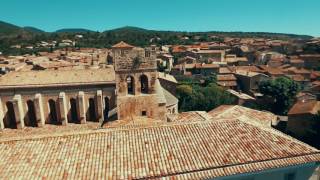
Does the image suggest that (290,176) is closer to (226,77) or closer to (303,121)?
(303,121)

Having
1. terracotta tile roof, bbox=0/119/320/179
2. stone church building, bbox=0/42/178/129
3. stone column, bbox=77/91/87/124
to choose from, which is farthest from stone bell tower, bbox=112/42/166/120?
terracotta tile roof, bbox=0/119/320/179

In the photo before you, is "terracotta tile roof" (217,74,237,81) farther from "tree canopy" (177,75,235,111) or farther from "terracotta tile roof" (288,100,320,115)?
"terracotta tile roof" (288,100,320,115)

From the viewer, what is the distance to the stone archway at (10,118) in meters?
27.2

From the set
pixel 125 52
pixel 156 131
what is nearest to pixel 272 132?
pixel 156 131

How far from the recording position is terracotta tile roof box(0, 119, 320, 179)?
10.7 metres

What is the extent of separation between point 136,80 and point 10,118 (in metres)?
14.8

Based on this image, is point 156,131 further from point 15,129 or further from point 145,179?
point 15,129

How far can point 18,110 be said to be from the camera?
25.8 m

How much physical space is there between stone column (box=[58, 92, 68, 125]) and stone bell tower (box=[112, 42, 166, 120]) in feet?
24.5

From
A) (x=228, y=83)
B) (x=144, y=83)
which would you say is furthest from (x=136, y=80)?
(x=228, y=83)

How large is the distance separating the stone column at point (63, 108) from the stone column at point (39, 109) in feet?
6.14

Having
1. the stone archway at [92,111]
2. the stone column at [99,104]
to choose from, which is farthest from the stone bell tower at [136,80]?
the stone archway at [92,111]

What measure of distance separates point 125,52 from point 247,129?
11.8 meters

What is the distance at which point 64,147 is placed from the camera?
11914 mm
